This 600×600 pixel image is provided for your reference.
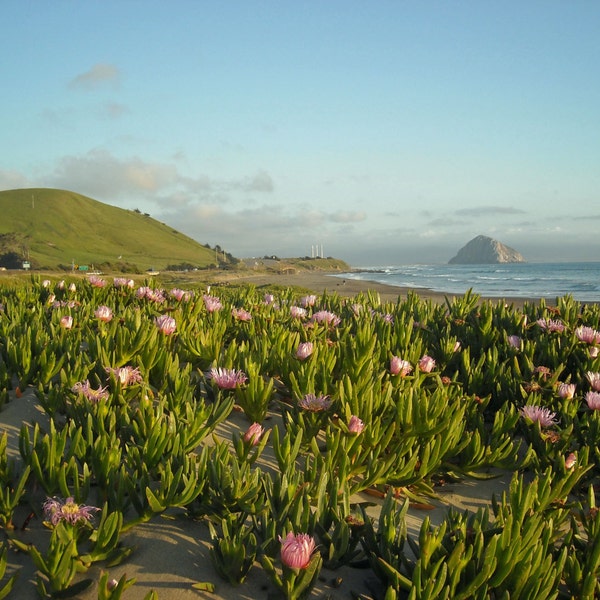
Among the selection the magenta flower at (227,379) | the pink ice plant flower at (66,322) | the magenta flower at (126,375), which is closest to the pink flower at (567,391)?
the magenta flower at (227,379)

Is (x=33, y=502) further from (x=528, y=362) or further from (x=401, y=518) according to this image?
(x=528, y=362)

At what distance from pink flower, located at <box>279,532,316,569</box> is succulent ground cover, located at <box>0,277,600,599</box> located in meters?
0.01

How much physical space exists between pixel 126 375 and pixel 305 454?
1088 millimetres

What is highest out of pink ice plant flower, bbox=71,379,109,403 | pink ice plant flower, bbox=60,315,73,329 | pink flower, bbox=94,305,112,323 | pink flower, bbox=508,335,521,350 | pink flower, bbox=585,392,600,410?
pink flower, bbox=94,305,112,323

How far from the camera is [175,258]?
4594 inches

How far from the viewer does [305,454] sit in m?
2.85

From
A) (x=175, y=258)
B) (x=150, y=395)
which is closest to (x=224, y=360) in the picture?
(x=150, y=395)

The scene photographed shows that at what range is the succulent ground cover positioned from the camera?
1869 millimetres

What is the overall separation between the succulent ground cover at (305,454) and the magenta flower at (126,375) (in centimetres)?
1

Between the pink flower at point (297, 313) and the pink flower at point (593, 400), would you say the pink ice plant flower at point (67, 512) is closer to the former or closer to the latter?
the pink flower at point (593, 400)

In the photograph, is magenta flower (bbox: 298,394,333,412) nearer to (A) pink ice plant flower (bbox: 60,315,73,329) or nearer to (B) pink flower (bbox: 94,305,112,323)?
(B) pink flower (bbox: 94,305,112,323)

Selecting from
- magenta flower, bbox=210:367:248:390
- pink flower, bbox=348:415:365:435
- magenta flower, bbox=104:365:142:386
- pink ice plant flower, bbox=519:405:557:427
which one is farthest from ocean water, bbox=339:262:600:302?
magenta flower, bbox=104:365:142:386

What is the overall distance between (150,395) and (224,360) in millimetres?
652

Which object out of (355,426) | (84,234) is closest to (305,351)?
(355,426)
